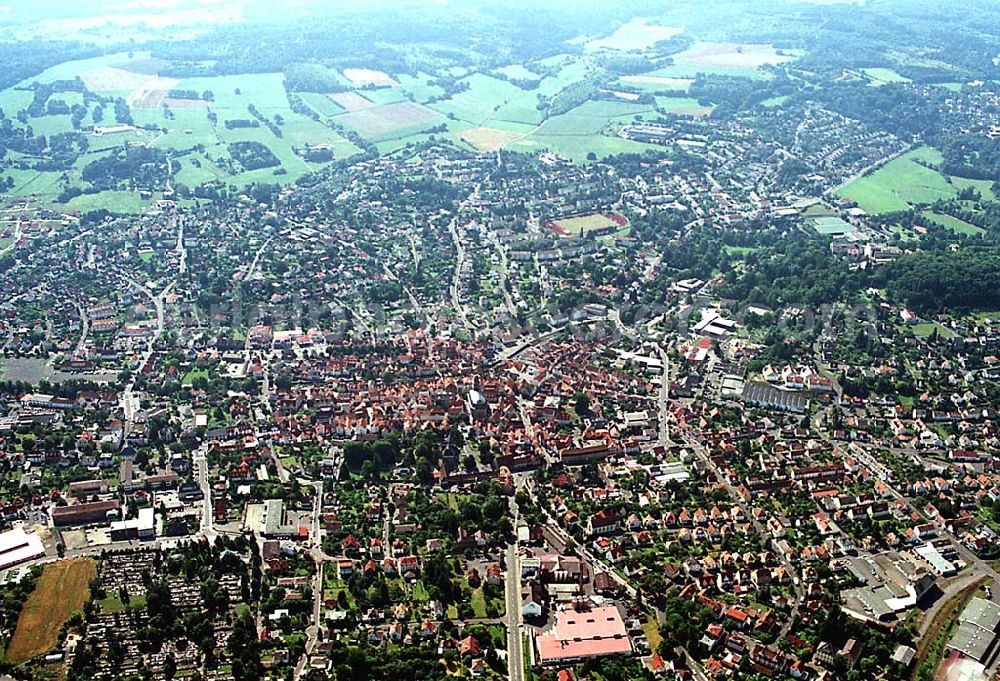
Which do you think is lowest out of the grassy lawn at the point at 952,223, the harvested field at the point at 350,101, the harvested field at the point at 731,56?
the grassy lawn at the point at 952,223

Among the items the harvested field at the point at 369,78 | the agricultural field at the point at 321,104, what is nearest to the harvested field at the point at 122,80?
the agricultural field at the point at 321,104

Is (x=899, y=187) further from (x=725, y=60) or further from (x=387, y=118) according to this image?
(x=725, y=60)

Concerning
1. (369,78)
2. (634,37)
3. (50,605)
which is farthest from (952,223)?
(634,37)

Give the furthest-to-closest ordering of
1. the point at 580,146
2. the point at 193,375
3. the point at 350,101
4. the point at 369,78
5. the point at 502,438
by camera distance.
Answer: the point at 369,78 < the point at 350,101 < the point at 580,146 < the point at 193,375 < the point at 502,438

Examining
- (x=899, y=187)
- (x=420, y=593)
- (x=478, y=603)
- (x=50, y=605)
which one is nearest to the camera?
(x=50, y=605)

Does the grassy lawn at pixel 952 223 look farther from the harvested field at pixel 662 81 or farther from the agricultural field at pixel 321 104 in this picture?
the agricultural field at pixel 321 104

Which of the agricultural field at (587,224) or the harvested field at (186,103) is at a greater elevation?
the harvested field at (186,103)

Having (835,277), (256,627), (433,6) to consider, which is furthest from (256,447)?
(433,6)
